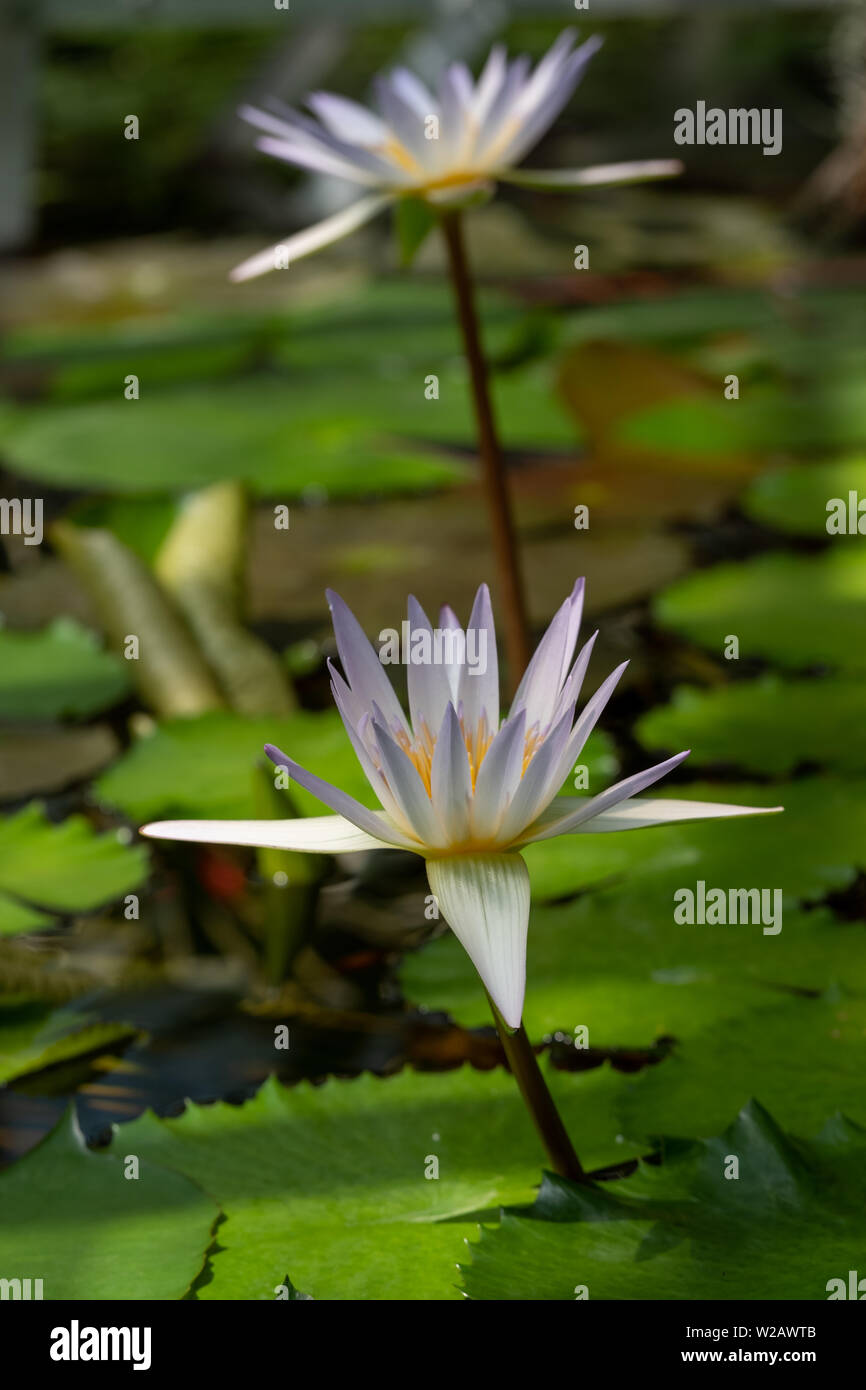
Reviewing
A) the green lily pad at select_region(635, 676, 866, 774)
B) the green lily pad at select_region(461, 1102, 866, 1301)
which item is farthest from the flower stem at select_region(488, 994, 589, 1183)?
the green lily pad at select_region(635, 676, 866, 774)

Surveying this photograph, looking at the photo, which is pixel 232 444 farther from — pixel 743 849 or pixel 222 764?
pixel 743 849

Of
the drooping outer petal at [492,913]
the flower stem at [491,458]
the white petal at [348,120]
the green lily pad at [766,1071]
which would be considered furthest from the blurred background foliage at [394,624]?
the white petal at [348,120]

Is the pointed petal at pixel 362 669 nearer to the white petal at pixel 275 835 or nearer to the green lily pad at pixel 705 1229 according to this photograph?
the white petal at pixel 275 835

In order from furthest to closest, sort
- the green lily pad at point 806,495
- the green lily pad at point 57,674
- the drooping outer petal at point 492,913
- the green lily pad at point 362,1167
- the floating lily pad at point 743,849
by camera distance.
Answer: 1. the green lily pad at point 806,495
2. the green lily pad at point 57,674
3. the floating lily pad at point 743,849
4. the green lily pad at point 362,1167
5. the drooping outer petal at point 492,913

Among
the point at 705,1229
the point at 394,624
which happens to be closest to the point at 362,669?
the point at 705,1229

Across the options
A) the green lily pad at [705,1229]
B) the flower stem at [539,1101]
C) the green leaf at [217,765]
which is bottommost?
the green lily pad at [705,1229]
